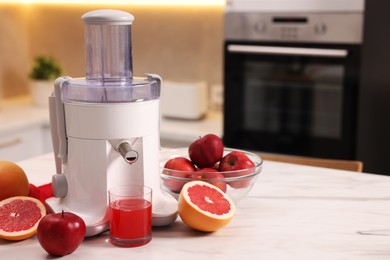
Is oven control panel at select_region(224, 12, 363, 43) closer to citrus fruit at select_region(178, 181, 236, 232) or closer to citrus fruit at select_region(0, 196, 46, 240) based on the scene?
citrus fruit at select_region(178, 181, 236, 232)

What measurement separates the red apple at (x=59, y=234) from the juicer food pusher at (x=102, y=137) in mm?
78

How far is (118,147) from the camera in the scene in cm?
124

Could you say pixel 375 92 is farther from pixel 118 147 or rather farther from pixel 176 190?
pixel 118 147

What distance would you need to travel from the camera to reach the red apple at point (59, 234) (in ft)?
3.69

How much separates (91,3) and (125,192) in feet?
8.39

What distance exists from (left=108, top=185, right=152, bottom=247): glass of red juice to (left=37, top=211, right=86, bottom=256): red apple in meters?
0.07

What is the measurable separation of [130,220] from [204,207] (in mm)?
160

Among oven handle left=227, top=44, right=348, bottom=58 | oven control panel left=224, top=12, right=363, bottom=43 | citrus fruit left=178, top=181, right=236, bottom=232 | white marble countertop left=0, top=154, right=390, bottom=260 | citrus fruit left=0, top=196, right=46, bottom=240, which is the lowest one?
white marble countertop left=0, top=154, right=390, bottom=260

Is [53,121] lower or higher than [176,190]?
higher

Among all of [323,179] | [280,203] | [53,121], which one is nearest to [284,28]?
[323,179]

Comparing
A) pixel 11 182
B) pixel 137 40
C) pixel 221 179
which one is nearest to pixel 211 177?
pixel 221 179

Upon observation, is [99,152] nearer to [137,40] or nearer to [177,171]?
[177,171]

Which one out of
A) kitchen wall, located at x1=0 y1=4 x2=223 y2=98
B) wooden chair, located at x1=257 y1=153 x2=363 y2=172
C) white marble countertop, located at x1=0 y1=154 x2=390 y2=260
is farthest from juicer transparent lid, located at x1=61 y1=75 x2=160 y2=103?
kitchen wall, located at x1=0 y1=4 x2=223 y2=98

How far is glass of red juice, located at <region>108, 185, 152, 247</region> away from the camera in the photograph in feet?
3.89
